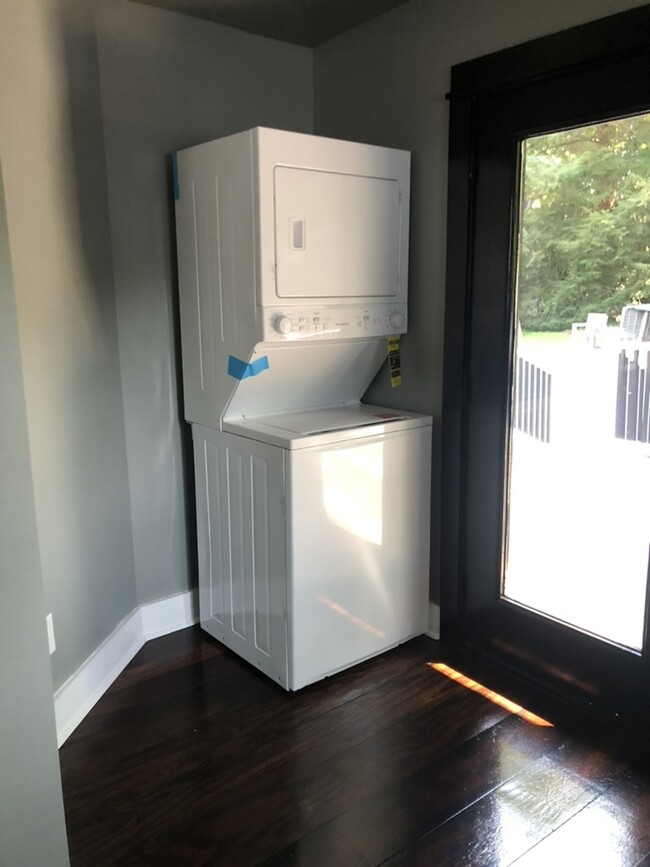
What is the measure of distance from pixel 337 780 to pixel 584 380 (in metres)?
1.34

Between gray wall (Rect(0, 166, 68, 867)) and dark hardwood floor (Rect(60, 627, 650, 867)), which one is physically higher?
gray wall (Rect(0, 166, 68, 867))

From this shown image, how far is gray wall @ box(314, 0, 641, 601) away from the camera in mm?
2234

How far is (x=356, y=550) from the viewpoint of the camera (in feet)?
7.83

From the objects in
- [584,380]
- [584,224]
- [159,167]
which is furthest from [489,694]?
[159,167]

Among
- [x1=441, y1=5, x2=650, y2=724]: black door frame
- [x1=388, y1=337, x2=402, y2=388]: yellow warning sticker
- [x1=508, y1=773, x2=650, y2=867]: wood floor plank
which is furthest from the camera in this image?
[x1=388, y1=337, x2=402, y2=388]: yellow warning sticker

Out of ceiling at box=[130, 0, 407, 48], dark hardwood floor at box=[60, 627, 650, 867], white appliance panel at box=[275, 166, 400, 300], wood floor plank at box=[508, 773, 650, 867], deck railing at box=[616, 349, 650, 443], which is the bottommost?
wood floor plank at box=[508, 773, 650, 867]

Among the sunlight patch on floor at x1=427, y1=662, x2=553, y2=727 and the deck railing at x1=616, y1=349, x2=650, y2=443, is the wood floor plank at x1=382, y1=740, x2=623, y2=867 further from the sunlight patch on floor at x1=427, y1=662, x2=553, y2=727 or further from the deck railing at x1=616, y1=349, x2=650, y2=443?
the deck railing at x1=616, y1=349, x2=650, y2=443

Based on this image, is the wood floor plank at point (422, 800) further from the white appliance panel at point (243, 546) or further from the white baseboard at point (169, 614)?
the white baseboard at point (169, 614)

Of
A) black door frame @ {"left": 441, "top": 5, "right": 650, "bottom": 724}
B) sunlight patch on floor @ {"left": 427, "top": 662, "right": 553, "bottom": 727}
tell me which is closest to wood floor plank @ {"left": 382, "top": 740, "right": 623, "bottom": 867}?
sunlight patch on floor @ {"left": 427, "top": 662, "right": 553, "bottom": 727}

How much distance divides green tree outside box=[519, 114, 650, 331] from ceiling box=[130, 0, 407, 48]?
0.84 m

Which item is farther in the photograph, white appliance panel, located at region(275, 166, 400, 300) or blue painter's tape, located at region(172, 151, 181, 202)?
blue painter's tape, located at region(172, 151, 181, 202)

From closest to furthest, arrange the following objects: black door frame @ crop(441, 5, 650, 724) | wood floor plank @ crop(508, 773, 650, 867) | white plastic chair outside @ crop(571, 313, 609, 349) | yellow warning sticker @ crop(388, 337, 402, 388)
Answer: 1. wood floor plank @ crop(508, 773, 650, 867)
2. black door frame @ crop(441, 5, 650, 724)
3. white plastic chair outside @ crop(571, 313, 609, 349)
4. yellow warning sticker @ crop(388, 337, 402, 388)

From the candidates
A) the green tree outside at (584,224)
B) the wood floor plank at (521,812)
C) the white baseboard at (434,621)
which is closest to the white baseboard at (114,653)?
the white baseboard at (434,621)

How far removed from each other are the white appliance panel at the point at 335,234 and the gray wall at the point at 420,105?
0.13 meters
